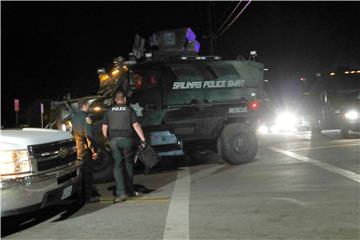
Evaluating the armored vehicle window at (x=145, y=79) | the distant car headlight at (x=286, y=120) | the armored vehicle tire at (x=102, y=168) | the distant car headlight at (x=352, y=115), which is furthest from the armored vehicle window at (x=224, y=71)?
the distant car headlight at (x=286, y=120)

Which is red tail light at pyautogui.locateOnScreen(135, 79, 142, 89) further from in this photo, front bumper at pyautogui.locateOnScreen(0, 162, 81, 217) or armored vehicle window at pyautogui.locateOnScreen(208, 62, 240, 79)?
front bumper at pyautogui.locateOnScreen(0, 162, 81, 217)

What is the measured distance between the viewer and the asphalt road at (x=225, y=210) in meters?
6.33

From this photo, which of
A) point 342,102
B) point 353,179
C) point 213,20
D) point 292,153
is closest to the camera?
point 353,179

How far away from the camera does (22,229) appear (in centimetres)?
675

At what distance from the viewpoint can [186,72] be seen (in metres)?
12.1

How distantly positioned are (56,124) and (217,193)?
16.6ft

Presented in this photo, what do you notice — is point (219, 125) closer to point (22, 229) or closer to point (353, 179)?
point (353, 179)

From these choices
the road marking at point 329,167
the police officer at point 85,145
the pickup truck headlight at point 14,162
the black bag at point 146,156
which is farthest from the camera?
the road marking at point 329,167

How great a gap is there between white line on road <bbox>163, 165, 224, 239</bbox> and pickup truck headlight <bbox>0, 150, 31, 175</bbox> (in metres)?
1.91

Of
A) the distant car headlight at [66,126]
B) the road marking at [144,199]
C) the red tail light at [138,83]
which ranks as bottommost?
the road marking at [144,199]

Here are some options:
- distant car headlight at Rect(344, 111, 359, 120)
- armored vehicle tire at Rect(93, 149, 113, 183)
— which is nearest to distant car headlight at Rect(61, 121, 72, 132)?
armored vehicle tire at Rect(93, 149, 113, 183)

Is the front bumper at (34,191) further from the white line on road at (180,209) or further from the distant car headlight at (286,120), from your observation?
the distant car headlight at (286,120)

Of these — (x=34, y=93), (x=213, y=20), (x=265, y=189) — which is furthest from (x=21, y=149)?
(x=34, y=93)

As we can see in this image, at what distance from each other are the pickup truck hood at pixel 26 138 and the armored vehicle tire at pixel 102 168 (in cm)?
353
